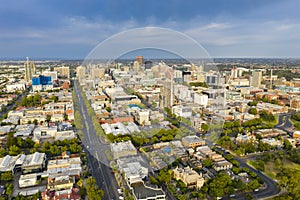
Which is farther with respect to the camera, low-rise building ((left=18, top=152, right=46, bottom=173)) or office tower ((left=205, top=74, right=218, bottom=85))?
low-rise building ((left=18, top=152, right=46, bottom=173))

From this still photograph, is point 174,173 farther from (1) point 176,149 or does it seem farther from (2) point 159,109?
(2) point 159,109

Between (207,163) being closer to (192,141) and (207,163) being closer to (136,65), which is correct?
(192,141)

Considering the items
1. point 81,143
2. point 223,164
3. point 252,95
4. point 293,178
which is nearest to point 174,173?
point 223,164

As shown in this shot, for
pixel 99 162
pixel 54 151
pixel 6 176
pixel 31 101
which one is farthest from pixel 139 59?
pixel 31 101

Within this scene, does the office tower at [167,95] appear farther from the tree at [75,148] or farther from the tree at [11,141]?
the tree at [11,141]

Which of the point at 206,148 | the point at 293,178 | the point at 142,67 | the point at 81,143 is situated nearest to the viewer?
the point at 142,67

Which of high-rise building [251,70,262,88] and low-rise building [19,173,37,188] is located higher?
high-rise building [251,70,262,88]

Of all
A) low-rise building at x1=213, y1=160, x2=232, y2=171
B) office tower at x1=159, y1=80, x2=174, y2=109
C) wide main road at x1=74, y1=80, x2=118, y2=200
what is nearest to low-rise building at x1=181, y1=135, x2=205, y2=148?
low-rise building at x1=213, y1=160, x2=232, y2=171

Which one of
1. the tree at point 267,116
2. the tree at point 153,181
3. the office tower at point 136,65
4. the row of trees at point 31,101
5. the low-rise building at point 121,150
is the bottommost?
the tree at point 153,181

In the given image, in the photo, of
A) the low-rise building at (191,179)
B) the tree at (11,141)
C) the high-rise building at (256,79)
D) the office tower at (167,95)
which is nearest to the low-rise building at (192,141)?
the office tower at (167,95)

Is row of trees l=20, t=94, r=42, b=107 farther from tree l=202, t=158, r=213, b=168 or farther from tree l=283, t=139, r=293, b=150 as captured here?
tree l=283, t=139, r=293, b=150

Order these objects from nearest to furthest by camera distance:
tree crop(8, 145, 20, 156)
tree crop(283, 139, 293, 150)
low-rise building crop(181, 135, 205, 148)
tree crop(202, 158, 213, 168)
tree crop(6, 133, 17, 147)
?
1. tree crop(202, 158, 213, 168)
2. low-rise building crop(181, 135, 205, 148)
3. tree crop(8, 145, 20, 156)
4. tree crop(283, 139, 293, 150)
5. tree crop(6, 133, 17, 147)
